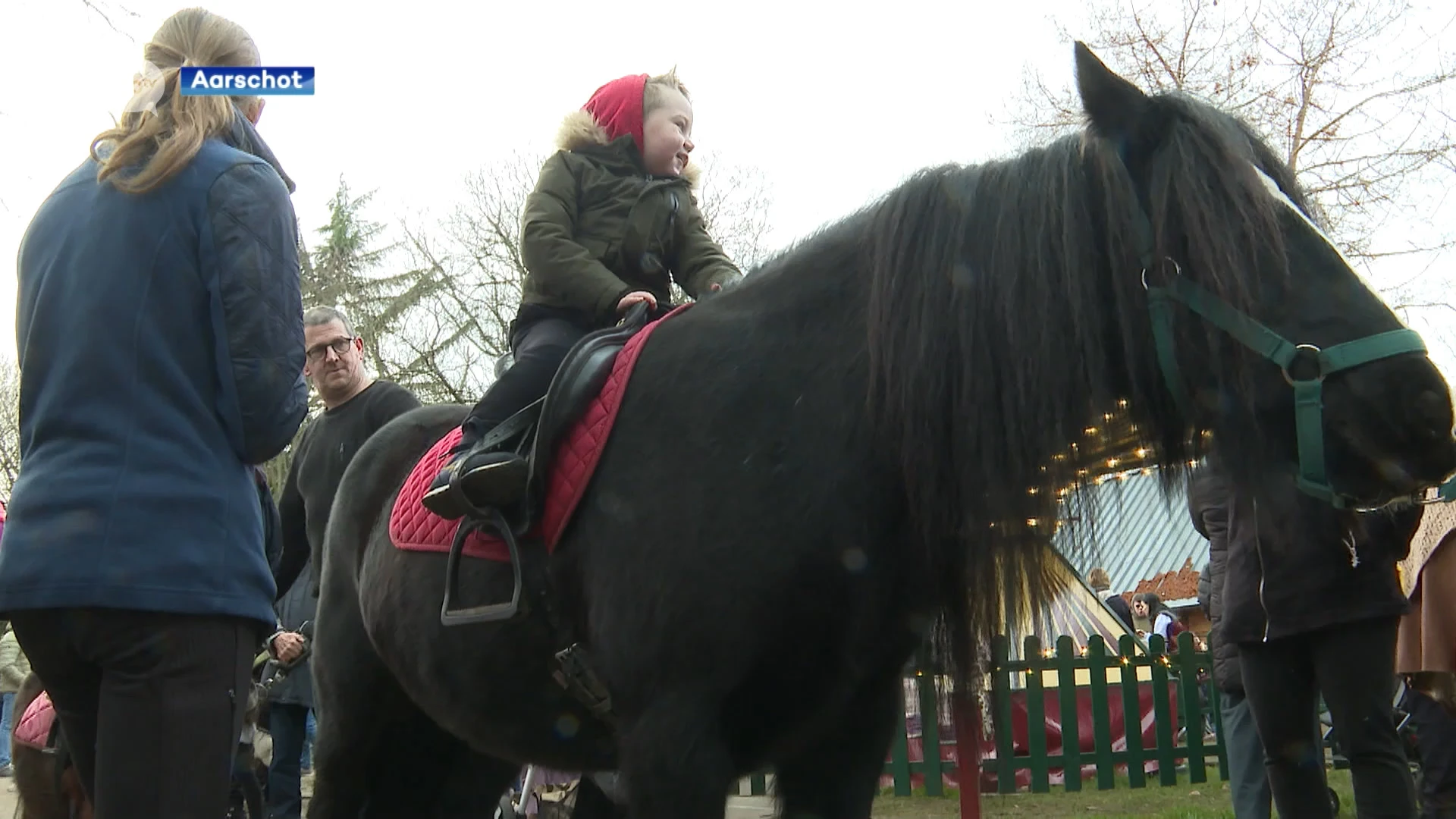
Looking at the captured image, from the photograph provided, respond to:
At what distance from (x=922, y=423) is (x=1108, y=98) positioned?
27.6 inches

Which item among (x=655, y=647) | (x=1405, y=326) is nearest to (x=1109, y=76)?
(x=1405, y=326)

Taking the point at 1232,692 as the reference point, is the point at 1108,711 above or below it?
below

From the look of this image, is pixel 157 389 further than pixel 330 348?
No

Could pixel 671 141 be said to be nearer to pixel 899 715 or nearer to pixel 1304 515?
pixel 899 715

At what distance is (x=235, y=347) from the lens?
2.21m

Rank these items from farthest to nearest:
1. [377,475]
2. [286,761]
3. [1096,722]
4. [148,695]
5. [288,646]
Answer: [1096,722] < [286,761] < [288,646] < [377,475] < [148,695]

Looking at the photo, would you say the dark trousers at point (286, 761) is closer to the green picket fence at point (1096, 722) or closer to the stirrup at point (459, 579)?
the stirrup at point (459, 579)

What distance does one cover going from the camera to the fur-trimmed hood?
12.1 feet

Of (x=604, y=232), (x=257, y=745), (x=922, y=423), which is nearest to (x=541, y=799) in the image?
(x=257, y=745)

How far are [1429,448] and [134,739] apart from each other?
2.19m

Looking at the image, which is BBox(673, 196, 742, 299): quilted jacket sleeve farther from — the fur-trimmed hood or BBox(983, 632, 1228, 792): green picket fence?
BBox(983, 632, 1228, 792): green picket fence

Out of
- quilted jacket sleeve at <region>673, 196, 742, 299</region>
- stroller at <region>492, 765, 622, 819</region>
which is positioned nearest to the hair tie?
quilted jacket sleeve at <region>673, 196, 742, 299</region>

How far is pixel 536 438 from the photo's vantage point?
283cm

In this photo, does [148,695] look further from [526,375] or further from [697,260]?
[697,260]
